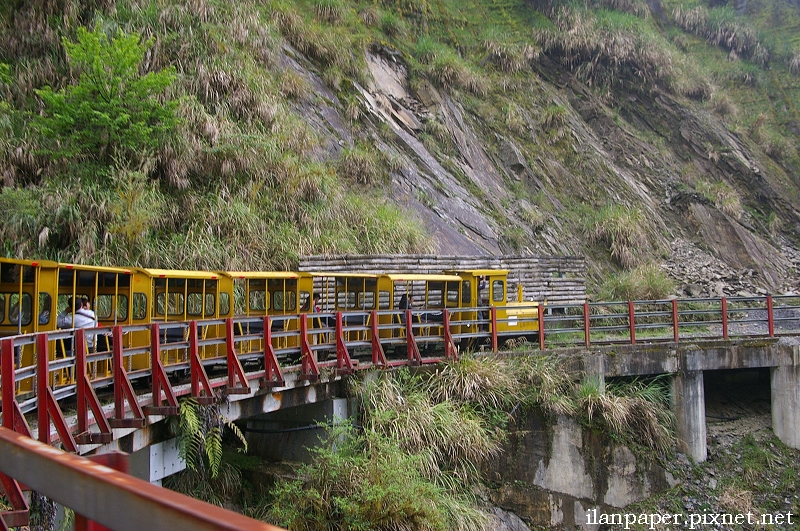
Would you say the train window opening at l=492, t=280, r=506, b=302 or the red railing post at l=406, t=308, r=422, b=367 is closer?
the red railing post at l=406, t=308, r=422, b=367

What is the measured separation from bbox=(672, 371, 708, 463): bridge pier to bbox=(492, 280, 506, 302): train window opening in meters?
4.52

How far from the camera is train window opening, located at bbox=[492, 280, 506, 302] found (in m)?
17.1

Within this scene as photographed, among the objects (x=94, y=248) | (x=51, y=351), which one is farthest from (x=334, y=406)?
(x=94, y=248)

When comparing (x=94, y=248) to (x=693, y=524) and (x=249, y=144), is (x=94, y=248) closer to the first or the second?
(x=249, y=144)

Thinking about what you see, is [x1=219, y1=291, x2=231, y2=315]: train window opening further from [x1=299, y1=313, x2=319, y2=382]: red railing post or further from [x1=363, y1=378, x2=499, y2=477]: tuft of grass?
[x1=363, y1=378, x2=499, y2=477]: tuft of grass

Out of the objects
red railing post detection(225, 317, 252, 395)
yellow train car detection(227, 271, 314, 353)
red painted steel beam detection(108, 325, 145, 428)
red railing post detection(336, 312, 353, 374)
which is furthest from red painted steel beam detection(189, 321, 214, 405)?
yellow train car detection(227, 271, 314, 353)

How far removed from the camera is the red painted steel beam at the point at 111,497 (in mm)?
1590

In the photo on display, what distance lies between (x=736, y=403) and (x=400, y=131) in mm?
15710

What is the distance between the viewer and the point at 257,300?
1602 cm

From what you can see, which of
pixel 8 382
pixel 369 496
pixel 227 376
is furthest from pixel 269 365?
pixel 8 382

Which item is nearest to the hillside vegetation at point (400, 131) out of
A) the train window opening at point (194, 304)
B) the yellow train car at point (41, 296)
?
the train window opening at point (194, 304)

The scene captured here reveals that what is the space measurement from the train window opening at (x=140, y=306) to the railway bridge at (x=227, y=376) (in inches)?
18.4

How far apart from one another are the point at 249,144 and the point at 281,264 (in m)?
4.30

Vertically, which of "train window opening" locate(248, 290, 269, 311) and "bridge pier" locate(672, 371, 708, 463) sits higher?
"train window opening" locate(248, 290, 269, 311)
